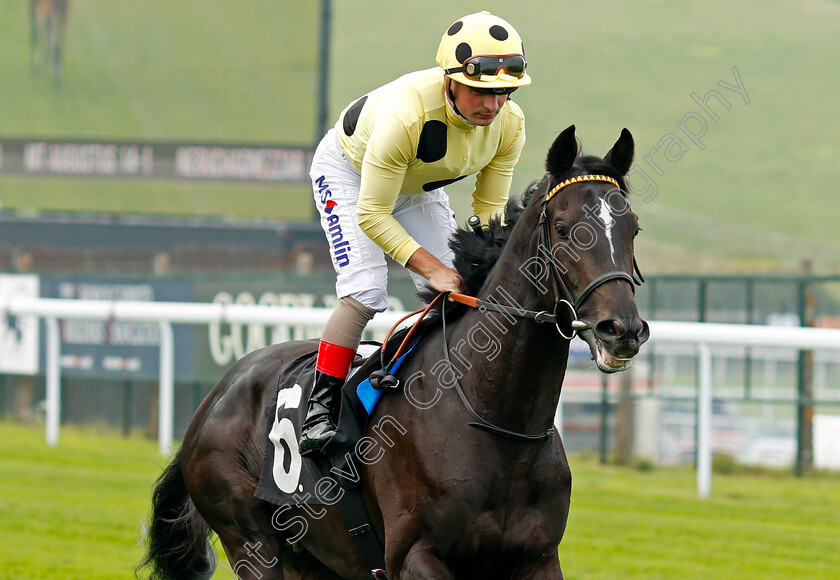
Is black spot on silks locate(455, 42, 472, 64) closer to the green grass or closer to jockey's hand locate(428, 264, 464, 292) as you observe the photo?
jockey's hand locate(428, 264, 464, 292)

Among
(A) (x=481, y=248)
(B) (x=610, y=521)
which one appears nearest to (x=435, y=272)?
(A) (x=481, y=248)

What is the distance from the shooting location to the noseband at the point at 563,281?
8.72 feet

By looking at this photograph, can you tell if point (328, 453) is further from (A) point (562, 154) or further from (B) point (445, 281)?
(A) point (562, 154)

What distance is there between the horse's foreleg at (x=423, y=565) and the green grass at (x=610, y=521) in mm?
2419

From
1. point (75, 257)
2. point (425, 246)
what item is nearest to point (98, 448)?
point (75, 257)

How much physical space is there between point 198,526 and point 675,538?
107 inches

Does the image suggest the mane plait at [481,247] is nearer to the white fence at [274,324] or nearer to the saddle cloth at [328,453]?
the saddle cloth at [328,453]

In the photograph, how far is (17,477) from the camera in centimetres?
768

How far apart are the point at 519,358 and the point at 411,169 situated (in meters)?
0.70

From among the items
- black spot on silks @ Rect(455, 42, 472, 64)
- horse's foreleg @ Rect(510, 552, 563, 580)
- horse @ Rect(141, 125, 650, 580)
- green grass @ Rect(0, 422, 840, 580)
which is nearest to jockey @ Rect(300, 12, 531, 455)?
black spot on silks @ Rect(455, 42, 472, 64)

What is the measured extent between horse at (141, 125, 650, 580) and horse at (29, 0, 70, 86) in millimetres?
11337

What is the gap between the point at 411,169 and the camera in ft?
11.1

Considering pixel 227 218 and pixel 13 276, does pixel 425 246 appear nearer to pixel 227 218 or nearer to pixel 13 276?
pixel 13 276

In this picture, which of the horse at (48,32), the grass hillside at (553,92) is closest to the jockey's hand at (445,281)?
the grass hillside at (553,92)
